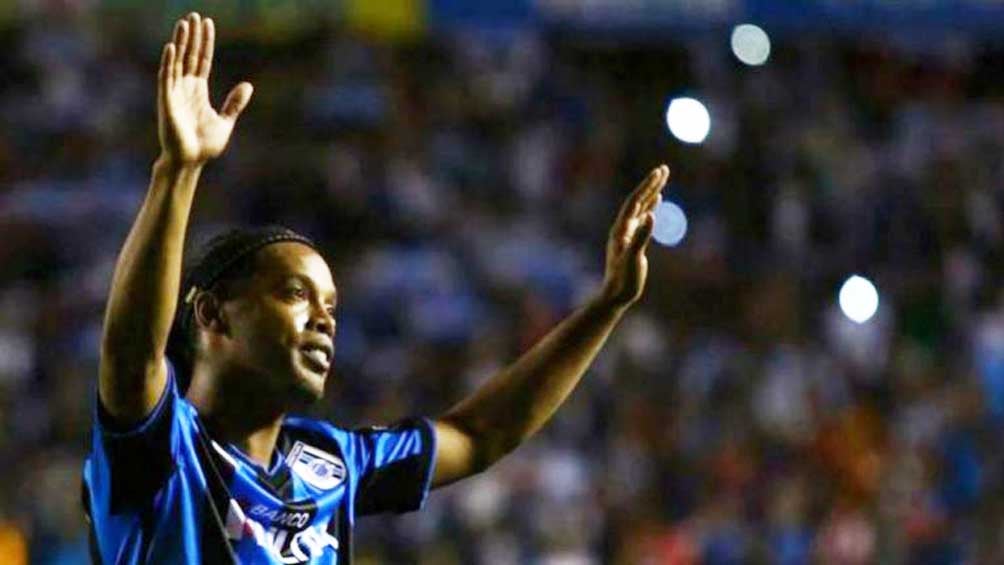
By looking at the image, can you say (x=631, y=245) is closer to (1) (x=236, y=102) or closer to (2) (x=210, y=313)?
(2) (x=210, y=313)

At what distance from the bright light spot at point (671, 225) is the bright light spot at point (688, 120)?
2.60 ft

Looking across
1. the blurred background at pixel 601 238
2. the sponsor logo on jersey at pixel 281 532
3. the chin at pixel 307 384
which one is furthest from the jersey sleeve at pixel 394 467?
the blurred background at pixel 601 238

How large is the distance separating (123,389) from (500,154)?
8.70m

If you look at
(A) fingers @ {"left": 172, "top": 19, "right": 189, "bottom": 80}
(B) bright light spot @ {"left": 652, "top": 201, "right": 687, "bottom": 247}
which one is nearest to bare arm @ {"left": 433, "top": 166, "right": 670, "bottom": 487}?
(A) fingers @ {"left": 172, "top": 19, "right": 189, "bottom": 80}

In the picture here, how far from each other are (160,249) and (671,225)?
8.56 m

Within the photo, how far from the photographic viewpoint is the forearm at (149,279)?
3.27 meters

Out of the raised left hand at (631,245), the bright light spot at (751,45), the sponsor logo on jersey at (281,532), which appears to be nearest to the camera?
the sponsor logo on jersey at (281,532)

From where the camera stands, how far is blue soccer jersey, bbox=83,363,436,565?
3447mm

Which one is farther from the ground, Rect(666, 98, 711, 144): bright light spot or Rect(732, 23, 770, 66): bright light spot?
Rect(732, 23, 770, 66): bright light spot

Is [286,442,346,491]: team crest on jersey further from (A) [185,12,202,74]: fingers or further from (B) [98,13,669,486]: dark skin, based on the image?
(A) [185,12,202,74]: fingers

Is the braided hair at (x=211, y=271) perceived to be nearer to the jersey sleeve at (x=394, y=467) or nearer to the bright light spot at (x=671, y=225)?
the jersey sleeve at (x=394, y=467)

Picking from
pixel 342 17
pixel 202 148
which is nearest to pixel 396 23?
pixel 342 17

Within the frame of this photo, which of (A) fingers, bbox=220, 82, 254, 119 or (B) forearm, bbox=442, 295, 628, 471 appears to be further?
(B) forearm, bbox=442, 295, 628, 471

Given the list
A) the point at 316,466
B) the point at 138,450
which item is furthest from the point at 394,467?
the point at 138,450
